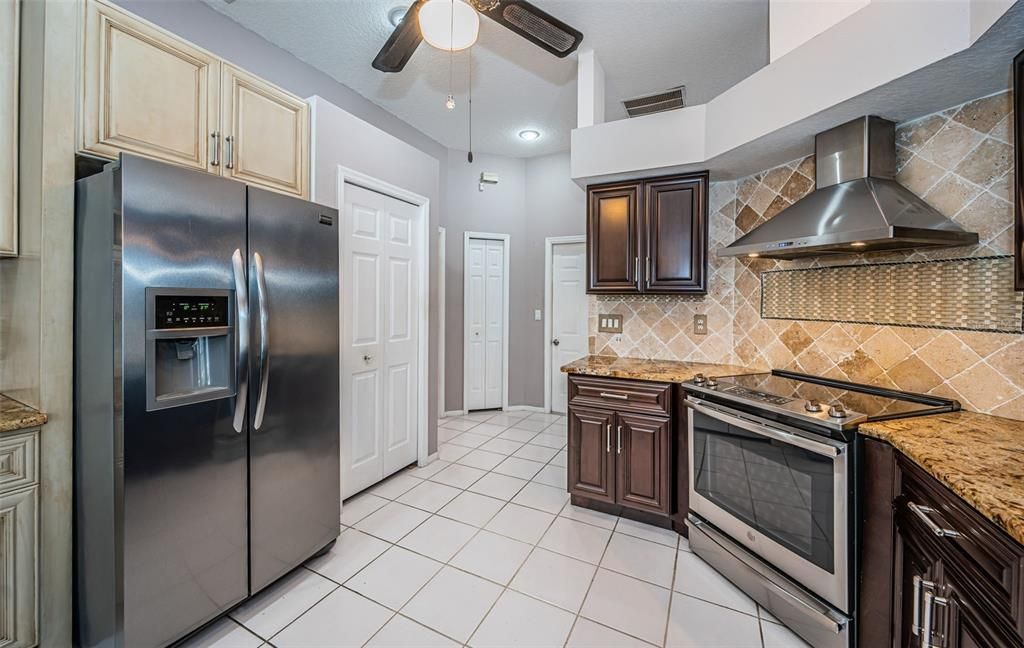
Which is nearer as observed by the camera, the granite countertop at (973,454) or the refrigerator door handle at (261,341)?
the granite countertop at (973,454)

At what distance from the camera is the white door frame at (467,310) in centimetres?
478

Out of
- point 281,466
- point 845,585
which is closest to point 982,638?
point 845,585

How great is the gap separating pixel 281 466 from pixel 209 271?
2.90 ft

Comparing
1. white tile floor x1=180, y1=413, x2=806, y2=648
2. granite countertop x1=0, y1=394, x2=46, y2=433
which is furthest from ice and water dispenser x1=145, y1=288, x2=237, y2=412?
white tile floor x1=180, y1=413, x2=806, y2=648

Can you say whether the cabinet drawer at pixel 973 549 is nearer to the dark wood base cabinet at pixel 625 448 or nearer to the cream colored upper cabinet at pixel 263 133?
the dark wood base cabinet at pixel 625 448

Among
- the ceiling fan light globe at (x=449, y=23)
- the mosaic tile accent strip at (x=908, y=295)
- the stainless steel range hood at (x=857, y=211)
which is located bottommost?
the mosaic tile accent strip at (x=908, y=295)

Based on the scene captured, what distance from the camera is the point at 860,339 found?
208cm

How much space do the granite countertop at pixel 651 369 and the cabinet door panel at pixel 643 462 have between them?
0.80 ft

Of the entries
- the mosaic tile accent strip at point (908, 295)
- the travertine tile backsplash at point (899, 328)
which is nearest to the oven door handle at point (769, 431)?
the travertine tile backsplash at point (899, 328)

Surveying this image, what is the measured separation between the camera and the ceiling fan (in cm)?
193

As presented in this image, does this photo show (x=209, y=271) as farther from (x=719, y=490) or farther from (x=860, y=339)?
(x=860, y=339)

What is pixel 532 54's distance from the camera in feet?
9.16

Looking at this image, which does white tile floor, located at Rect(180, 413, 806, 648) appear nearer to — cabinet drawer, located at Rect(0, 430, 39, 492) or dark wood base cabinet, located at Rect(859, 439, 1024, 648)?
dark wood base cabinet, located at Rect(859, 439, 1024, 648)

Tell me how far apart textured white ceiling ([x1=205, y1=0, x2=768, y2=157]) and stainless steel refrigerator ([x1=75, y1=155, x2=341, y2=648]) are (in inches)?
60.2
